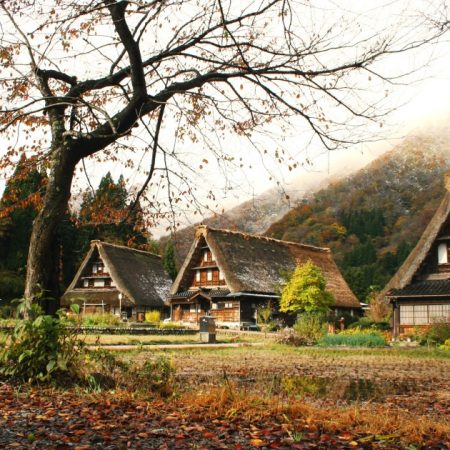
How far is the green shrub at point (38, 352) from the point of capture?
19.4ft

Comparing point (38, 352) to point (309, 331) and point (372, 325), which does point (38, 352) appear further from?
point (372, 325)

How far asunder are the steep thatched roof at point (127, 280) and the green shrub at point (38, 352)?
37.5m

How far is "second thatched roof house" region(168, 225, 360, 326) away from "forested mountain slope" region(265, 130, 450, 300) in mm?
10673

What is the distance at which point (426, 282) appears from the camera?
86.3 feet

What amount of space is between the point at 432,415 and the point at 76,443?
3580mm

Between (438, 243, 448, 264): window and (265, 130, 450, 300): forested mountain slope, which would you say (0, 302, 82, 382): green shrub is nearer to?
(438, 243, 448, 264): window

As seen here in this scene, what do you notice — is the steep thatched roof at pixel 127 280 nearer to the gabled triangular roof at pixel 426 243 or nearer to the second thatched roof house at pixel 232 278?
the second thatched roof house at pixel 232 278

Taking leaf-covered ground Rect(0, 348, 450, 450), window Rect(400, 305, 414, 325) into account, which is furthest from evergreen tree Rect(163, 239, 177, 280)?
leaf-covered ground Rect(0, 348, 450, 450)

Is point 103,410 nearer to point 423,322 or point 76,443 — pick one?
point 76,443

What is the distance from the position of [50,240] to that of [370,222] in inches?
2968

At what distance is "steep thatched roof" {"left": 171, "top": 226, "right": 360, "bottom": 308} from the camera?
126 feet

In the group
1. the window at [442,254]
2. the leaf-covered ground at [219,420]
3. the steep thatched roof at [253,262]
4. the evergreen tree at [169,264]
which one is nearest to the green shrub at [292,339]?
the window at [442,254]

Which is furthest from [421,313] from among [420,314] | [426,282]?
[426,282]

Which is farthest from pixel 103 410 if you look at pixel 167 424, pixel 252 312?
pixel 252 312
